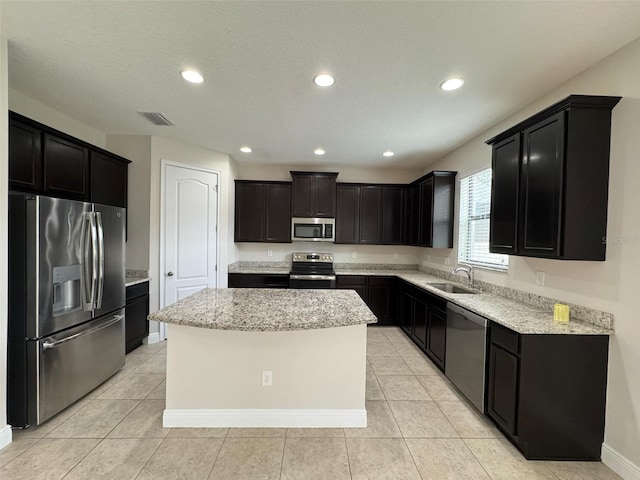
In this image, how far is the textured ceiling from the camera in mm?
1584

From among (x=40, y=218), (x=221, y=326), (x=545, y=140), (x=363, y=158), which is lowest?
(x=221, y=326)

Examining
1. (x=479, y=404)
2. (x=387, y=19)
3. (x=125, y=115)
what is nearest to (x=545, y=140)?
(x=387, y=19)

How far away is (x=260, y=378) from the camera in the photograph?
2186 millimetres

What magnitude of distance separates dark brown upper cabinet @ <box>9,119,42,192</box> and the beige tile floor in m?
2.00

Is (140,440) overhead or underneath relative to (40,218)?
underneath

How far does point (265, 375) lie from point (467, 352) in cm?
182

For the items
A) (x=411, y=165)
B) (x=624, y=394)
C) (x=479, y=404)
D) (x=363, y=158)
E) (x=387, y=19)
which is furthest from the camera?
(x=411, y=165)

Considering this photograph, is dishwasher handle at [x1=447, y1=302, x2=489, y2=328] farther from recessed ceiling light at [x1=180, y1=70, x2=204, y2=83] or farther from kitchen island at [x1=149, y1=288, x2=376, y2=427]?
recessed ceiling light at [x1=180, y1=70, x2=204, y2=83]

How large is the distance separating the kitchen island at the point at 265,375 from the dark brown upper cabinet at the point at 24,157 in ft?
5.79

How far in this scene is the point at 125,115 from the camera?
3.05 meters

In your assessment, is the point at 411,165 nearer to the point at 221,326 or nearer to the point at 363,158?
the point at 363,158

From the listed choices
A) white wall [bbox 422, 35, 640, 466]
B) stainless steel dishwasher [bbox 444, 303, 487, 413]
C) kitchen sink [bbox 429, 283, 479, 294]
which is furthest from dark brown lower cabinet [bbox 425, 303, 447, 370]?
white wall [bbox 422, 35, 640, 466]

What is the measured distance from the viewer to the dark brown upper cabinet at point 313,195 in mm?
4805

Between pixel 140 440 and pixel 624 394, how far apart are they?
3320 mm
